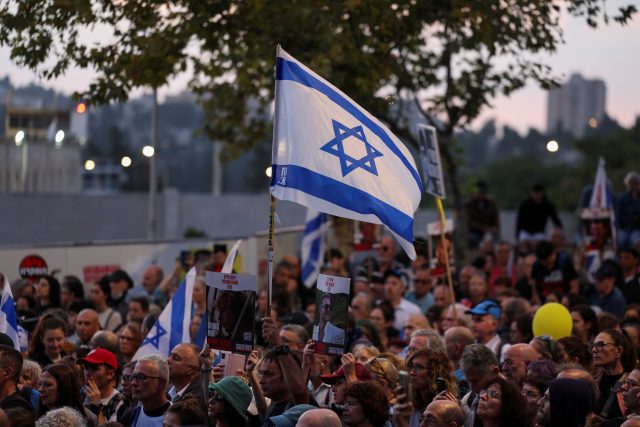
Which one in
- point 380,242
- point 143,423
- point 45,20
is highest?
point 45,20

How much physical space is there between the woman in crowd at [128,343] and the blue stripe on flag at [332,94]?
3.51 metres

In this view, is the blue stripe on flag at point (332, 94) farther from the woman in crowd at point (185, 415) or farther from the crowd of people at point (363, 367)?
the woman in crowd at point (185, 415)

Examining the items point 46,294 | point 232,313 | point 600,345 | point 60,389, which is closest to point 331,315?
point 232,313

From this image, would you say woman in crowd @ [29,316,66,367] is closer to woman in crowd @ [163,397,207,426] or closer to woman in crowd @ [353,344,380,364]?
woman in crowd @ [353,344,380,364]

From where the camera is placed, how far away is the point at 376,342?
12570mm

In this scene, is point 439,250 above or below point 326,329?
above

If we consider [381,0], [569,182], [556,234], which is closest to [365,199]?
[381,0]

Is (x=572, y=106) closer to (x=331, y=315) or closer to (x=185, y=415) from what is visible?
(x=331, y=315)

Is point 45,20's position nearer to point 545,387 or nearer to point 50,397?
point 50,397

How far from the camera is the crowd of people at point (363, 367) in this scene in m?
8.03

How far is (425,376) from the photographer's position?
9242 millimetres

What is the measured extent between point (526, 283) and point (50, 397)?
29.2 feet

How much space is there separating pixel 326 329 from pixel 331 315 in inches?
4.8

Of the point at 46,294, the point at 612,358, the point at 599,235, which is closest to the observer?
the point at 612,358
